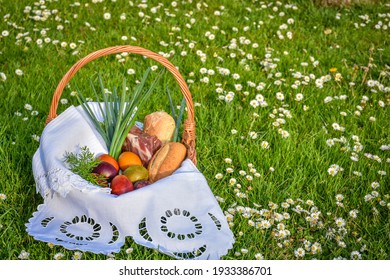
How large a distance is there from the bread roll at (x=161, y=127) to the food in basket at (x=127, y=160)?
0.18m

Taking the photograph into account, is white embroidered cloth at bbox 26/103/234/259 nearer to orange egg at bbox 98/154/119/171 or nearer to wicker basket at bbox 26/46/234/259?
wicker basket at bbox 26/46/234/259

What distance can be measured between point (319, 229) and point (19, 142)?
1.57 m

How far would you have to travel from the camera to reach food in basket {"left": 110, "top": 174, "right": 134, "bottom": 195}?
2.43 m

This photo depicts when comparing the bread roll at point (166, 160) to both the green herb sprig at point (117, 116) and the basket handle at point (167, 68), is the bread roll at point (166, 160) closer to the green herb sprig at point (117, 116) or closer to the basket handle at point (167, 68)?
the basket handle at point (167, 68)

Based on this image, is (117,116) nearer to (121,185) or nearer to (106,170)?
(106,170)

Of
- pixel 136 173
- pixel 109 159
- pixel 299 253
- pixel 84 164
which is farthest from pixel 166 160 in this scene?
pixel 299 253

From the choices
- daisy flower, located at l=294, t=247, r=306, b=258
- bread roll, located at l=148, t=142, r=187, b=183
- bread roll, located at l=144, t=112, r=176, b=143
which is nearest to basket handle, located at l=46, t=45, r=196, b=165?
bread roll, located at l=148, t=142, r=187, b=183

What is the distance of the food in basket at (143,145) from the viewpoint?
107 inches

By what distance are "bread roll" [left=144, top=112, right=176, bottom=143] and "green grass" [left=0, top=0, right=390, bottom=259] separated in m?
0.30

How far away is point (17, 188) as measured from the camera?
2.82 m

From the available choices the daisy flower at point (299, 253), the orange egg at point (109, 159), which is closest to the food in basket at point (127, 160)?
the orange egg at point (109, 159)

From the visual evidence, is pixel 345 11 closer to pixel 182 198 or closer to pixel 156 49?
pixel 156 49

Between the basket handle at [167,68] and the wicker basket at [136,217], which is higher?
the basket handle at [167,68]

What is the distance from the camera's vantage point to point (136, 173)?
8.35 ft
